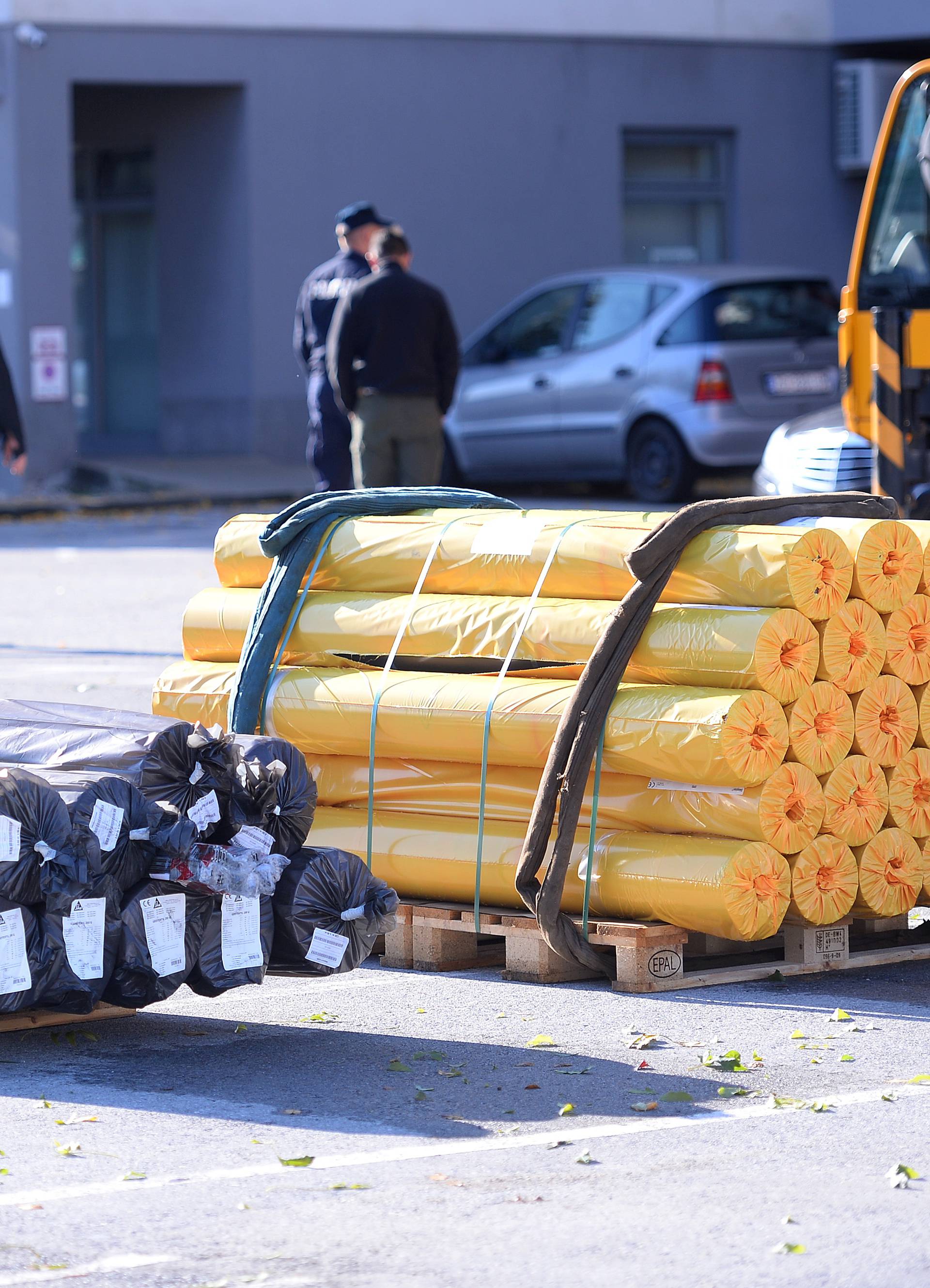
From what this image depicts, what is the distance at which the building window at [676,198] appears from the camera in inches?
1016

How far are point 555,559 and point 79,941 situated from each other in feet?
6.23

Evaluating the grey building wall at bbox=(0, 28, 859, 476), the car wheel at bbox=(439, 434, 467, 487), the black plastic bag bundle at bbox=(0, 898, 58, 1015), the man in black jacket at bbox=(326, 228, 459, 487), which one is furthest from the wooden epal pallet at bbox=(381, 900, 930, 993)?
the grey building wall at bbox=(0, 28, 859, 476)

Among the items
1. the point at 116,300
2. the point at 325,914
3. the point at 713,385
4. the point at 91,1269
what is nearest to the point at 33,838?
the point at 325,914

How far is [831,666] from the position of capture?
6.36m

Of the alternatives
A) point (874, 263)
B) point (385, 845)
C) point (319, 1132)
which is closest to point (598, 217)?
point (874, 263)

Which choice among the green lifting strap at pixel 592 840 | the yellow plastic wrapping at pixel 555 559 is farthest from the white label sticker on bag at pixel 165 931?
the yellow plastic wrapping at pixel 555 559

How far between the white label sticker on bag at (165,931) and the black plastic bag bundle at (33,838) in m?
0.20

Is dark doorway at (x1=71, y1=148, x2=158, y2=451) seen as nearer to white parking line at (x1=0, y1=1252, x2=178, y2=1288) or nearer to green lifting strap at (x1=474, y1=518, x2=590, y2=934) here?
green lifting strap at (x1=474, y1=518, x2=590, y2=934)

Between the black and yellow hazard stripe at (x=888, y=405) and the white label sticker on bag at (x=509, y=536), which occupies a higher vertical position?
the black and yellow hazard stripe at (x=888, y=405)

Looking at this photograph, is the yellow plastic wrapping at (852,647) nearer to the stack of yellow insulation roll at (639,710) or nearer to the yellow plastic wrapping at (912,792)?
the stack of yellow insulation roll at (639,710)

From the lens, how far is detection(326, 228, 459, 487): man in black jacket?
12750 mm

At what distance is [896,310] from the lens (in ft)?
36.7

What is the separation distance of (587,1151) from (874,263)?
8344 mm

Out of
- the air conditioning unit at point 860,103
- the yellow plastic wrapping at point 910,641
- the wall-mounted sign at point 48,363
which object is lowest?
the yellow plastic wrapping at point 910,641
